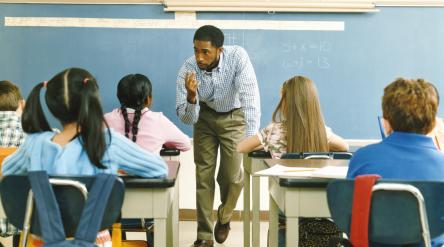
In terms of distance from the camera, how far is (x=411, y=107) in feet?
5.91

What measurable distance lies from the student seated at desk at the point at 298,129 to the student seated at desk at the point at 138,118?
1.52ft

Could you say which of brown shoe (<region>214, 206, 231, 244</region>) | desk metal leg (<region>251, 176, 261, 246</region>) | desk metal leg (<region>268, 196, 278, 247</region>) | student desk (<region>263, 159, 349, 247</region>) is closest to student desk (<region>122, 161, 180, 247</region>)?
student desk (<region>263, 159, 349, 247</region>)

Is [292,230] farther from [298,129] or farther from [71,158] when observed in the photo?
[298,129]

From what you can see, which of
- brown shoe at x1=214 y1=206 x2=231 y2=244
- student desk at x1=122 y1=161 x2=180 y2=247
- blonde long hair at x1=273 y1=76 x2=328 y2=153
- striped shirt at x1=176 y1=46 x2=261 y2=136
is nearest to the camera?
student desk at x1=122 y1=161 x2=180 y2=247

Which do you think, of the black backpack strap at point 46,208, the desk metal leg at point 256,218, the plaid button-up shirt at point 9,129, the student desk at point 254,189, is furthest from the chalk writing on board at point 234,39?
the black backpack strap at point 46,208

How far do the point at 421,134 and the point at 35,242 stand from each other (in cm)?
133

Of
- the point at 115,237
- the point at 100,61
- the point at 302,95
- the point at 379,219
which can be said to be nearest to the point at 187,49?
the point at 100,61

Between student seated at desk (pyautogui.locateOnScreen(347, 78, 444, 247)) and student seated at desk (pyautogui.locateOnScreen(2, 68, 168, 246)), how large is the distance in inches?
29.6

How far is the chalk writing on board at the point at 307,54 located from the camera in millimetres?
4406

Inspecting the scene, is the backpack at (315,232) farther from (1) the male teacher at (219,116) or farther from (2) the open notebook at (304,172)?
(1) the male teacher at (219,116)

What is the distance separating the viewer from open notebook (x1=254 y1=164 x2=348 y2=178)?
2.00 metres

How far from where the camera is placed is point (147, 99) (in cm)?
297

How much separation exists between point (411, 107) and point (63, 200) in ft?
3.77

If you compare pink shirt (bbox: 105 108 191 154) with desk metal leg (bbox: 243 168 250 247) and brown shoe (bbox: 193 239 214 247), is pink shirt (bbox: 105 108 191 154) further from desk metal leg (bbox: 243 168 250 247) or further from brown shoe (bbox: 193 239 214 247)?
brown shoe (bbox: 193 239 214 247)
